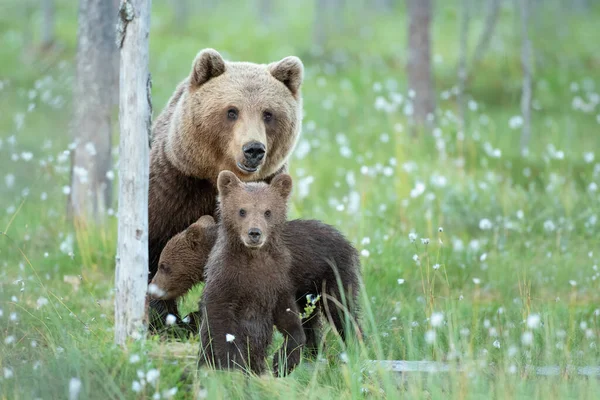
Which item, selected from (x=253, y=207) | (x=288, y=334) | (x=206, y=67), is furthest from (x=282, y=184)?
(x=206, y=67)

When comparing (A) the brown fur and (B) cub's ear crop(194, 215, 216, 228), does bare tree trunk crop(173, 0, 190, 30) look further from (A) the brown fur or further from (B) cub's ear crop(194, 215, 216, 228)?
(B) cub's ear crop(194, 215, 216, 228)

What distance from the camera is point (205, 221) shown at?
17.0 ft

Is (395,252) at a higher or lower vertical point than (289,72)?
lower

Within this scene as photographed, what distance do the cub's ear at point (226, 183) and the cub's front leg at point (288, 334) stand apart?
0.66 m

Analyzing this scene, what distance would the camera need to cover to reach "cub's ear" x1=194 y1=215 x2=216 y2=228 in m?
5.14

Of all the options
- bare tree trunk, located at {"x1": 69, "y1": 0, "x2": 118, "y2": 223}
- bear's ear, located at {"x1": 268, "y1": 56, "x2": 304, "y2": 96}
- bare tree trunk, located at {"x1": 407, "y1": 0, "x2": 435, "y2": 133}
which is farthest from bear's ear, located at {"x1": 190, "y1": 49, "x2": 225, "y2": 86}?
bare tree trunk, located at {"x1": 407, "y1": 0, "x2": 435, "y2": 133}

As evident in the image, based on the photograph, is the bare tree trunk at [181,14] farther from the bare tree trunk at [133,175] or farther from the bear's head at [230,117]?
the bare tree trunk at [133,175]

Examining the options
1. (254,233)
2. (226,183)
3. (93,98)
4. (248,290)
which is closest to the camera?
(254,233)

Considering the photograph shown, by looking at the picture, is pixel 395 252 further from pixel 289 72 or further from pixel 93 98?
pixel 93 98

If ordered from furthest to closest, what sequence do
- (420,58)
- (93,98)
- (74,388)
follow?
(420,58) → (93,98) → (74,388)

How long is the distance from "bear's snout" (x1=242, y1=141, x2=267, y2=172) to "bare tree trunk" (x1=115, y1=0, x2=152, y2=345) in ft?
2.70

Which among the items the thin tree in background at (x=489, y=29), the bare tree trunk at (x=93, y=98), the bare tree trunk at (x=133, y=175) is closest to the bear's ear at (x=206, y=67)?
the bare tree trunk at (x=133, y=175)

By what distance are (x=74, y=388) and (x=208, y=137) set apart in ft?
7.67

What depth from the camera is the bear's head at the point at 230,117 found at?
5.48m
